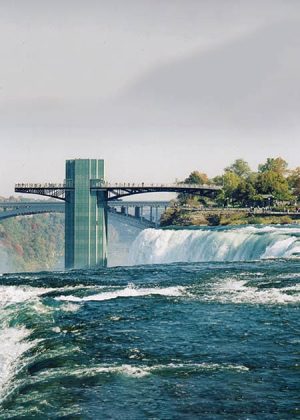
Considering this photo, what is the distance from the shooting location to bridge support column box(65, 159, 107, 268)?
333 feet

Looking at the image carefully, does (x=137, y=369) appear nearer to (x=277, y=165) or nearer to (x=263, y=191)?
(x=263, y=191)

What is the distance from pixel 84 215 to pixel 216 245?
31.1m

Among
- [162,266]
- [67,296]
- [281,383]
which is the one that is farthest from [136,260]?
[281,383]

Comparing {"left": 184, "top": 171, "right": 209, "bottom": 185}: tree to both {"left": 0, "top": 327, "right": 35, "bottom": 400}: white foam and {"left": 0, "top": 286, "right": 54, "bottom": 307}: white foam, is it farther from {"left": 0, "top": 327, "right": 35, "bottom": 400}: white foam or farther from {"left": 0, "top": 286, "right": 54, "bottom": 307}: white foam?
{"left": 0, "top": 327, "right": 35, "bottom": 400}: white foam

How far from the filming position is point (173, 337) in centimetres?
2875

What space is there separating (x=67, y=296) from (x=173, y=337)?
534 inches

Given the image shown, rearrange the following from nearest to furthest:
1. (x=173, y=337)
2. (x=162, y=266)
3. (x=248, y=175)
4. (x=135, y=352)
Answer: (x=135, y=352)
(x=173, y=337)
(x=162, y=266)
(x=248, y=175)

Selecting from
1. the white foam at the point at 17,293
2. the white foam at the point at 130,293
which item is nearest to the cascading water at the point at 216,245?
the white foam at the point at 130,293

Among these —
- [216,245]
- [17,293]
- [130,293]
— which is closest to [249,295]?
[130,293]

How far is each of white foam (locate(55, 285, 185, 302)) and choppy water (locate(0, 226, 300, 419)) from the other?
0.22 ft

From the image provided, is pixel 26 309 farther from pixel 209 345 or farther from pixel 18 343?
pixel 209 345

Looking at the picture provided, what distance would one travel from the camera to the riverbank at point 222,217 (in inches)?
4033

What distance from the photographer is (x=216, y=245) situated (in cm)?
7688

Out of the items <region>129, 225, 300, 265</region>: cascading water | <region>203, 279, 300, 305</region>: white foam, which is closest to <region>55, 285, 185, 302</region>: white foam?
<region>203, 279, 300, 305</region>: white foam
